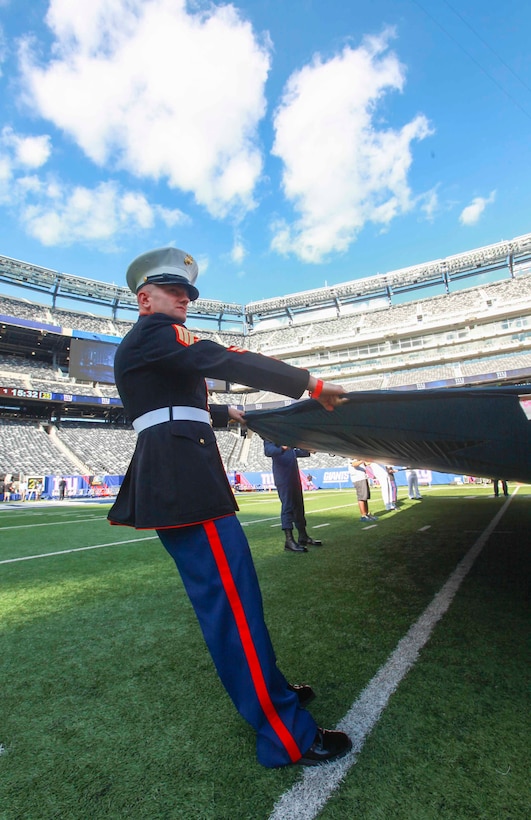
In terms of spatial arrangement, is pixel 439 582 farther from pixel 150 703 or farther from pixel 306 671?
pixel 150 703

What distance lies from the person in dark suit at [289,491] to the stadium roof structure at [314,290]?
39343 millimetres

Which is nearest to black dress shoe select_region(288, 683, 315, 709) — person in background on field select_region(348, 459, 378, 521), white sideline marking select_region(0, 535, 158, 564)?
white sideline marking select_region(0, 535, 158, 564)

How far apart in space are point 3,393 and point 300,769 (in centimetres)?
3339

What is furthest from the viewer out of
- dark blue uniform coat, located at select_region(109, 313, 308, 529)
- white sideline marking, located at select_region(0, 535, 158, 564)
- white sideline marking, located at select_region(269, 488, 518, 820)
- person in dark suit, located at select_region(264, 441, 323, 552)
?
person in dark suit, located at select_region(264, 441, 323, 552)

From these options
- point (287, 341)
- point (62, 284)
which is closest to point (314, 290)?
point (287, 341)

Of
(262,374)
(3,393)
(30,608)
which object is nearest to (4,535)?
(30,608)

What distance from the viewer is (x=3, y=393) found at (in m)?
28.7

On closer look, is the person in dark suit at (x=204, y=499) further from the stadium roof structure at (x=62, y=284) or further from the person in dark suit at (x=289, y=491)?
the stadium roof structure at (x=62, y=284)

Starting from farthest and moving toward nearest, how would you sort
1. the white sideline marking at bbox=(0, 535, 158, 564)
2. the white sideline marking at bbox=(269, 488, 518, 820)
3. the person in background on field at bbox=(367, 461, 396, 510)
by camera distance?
the person in background on field at bbox=(367, 461, 396, 510)
the white sideline marking at bbox=(0, 535, 158, 564)
the white sideline marking at bbox=(269, 488, 518, 820)

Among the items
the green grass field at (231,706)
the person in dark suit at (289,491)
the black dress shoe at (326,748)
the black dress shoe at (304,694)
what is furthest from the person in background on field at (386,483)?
the black dress shoe at (326,748)

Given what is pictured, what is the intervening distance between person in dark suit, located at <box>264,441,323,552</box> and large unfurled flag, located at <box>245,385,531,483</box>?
7.08 ft

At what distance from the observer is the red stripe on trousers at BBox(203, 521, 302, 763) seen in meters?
1.23

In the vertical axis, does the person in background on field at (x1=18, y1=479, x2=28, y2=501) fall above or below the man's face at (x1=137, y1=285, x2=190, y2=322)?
below

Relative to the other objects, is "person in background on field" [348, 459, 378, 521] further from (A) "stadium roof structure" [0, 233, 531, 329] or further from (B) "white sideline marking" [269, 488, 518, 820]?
(A) "stadium roof structure" [0, 233, 531, 329]
